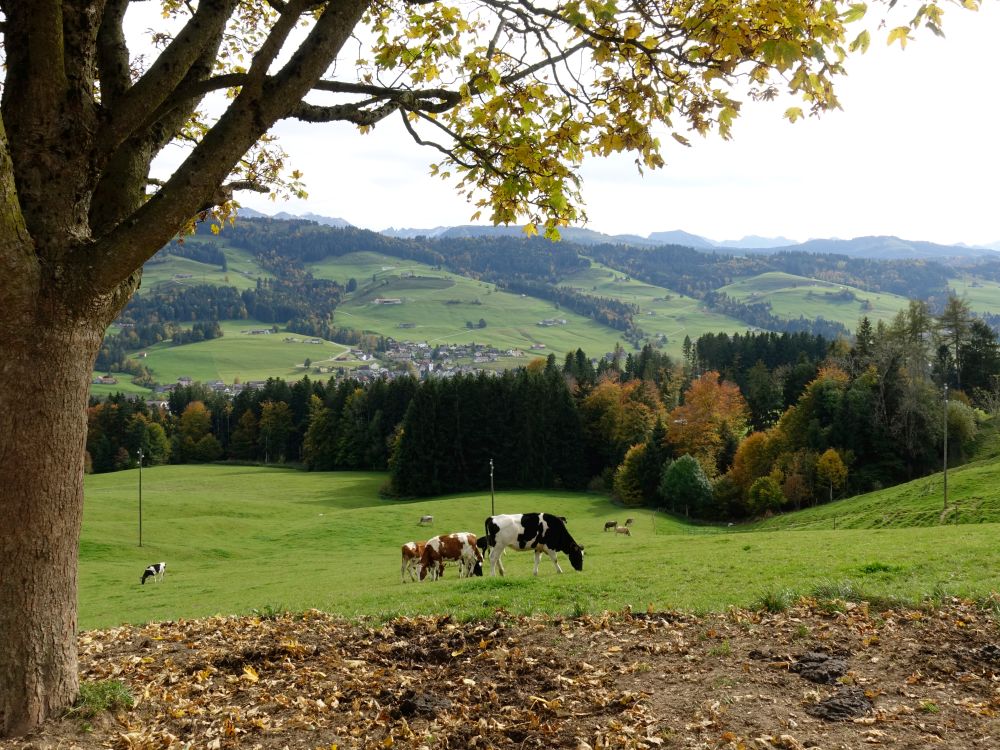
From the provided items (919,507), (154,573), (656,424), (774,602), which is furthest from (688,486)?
(774,602)

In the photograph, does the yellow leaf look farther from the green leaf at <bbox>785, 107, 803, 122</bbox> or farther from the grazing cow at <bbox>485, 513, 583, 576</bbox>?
the grazing cow at <bbox>485, 513, 583, 576</bbox>

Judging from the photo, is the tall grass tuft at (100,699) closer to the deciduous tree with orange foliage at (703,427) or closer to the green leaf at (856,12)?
the green leaf at (856,12)

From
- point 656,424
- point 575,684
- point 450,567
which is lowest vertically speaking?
point 450,567

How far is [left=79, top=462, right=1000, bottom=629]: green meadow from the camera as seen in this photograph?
43.1 feet

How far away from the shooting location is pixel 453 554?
2522 centimetres

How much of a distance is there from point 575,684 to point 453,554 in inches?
710

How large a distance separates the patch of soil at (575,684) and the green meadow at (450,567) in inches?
68.8

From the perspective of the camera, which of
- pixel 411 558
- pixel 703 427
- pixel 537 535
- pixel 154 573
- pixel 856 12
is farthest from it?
pixel 703 427

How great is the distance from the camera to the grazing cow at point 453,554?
25094mm

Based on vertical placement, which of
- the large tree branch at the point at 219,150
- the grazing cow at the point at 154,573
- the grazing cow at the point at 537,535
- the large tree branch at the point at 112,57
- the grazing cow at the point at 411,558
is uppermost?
the large tree branch at the point at 112,57

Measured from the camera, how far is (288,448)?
125875 mm

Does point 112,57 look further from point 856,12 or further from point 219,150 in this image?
point 856,12

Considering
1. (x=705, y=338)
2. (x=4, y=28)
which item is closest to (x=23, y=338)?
(x=4, y=28)

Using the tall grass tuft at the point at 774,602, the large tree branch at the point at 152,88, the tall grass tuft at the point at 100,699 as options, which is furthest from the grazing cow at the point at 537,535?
the large tree branch at the point at 152,88
